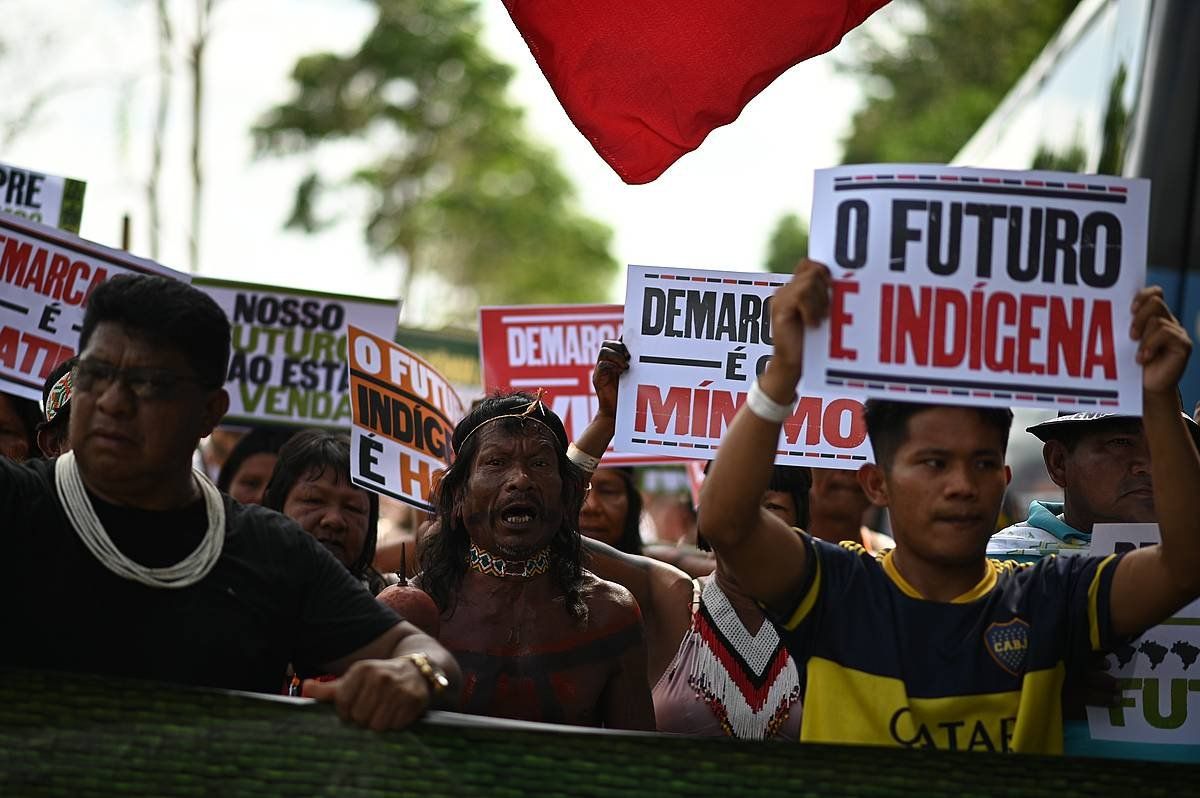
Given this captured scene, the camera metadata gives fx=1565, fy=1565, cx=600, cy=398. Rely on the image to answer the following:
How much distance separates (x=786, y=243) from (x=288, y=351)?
58.5 meters

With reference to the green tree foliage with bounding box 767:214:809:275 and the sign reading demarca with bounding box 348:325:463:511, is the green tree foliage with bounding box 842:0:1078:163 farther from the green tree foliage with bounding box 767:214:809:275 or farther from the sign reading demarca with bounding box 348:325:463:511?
the sign reading demarca with bounding box 348:325:463:511

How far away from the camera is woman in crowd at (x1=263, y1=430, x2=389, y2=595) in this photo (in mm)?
4984

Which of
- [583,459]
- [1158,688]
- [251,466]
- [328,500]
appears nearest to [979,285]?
[1158,688]

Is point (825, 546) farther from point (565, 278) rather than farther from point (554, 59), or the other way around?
point (565, 278)

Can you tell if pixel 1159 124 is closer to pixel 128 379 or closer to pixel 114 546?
pixel 128 379

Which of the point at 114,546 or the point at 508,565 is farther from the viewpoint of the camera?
the point at 508,565

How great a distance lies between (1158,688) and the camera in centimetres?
355

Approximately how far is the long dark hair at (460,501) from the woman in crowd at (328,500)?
1.98 feet

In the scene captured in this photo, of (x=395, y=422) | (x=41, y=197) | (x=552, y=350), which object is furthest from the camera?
(x=552, y=350)

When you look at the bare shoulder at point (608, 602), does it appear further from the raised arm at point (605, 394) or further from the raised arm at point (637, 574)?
the raised arm at point (605, 394)

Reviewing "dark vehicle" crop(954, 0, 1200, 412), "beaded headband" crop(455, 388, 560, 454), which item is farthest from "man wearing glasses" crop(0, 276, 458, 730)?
"dark vehicle" crop(954, 0, 1200, 412)

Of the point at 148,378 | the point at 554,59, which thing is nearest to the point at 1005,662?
the point at 148,378

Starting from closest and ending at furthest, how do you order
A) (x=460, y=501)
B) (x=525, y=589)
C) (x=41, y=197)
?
(x=525, y=589) → (x=460, y=501) → (x=41, y=197)

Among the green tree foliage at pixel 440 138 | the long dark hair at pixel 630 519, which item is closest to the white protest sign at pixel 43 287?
the long dark hair at pixel 630 519
